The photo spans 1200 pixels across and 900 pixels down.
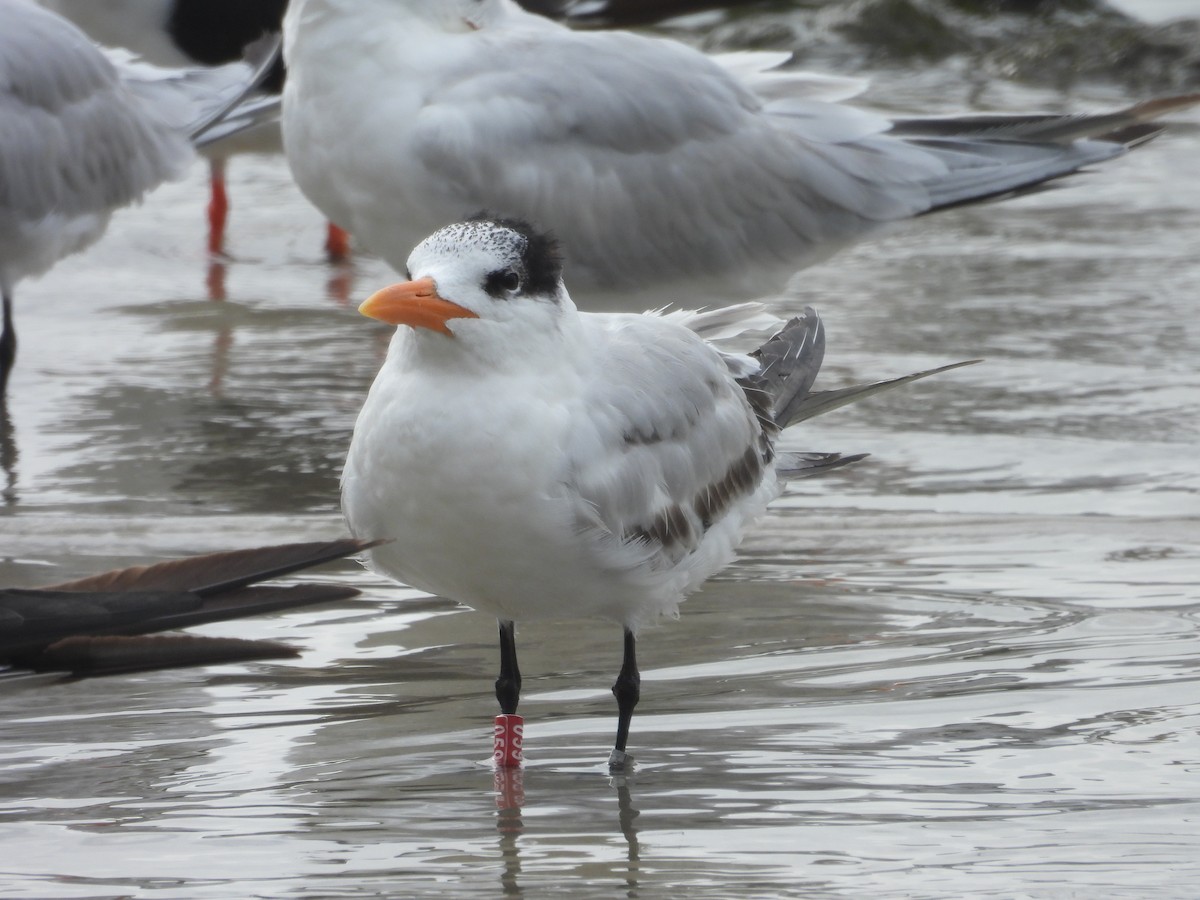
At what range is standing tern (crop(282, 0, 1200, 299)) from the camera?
16.7 feet

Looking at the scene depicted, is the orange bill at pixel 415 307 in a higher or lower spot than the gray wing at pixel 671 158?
higher

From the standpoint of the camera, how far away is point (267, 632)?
11.8 ft

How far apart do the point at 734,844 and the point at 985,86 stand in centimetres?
839

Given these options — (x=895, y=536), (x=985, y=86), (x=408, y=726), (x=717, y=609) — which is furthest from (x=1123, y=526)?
(x=985, y=86)

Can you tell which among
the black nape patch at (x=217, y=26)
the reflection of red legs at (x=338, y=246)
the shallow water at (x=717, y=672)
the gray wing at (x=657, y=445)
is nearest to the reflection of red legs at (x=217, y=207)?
the reflection of red legs at (x=338, y=246)

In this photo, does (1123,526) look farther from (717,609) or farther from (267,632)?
(267,632)

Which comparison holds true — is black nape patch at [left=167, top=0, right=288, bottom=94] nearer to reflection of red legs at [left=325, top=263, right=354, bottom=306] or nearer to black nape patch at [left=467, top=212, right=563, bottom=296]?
reflection of red legs at [left=325, top=263, right=354, bottom=306]

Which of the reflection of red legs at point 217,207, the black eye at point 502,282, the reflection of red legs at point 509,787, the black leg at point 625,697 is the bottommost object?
the reflection of red legs at point 217,207

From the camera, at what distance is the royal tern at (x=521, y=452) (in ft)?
9.21

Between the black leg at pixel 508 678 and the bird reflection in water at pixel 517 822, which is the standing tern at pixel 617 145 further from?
the bird reflection in water at pixel 517 822

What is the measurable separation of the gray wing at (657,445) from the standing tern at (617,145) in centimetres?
176

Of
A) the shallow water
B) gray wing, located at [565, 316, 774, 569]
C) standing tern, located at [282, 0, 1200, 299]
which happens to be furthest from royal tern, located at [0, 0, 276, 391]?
gray wing, located at [565, 316, 774, 569]

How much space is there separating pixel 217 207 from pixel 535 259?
517cm

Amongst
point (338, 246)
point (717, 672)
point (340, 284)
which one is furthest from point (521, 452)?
point (338, 246)
